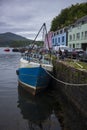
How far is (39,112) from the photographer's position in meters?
17.1

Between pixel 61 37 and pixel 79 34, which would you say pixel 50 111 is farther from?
pixel 61 37

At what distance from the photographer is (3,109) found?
55.9 ft

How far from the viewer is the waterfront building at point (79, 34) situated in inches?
1949

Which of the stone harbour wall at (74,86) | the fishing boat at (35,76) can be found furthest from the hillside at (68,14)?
the stone harbour wall at (74,86)

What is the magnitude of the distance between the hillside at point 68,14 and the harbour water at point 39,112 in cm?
5515

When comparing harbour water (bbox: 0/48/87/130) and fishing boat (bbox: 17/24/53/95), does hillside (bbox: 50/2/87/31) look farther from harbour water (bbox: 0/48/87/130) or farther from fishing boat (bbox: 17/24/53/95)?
harbour water (bbox: 0/48/87/130)

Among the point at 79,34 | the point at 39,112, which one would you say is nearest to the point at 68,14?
the point at 79,34

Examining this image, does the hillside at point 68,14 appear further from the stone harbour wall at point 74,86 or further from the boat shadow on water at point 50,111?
the boat shadow on water at point 50,111

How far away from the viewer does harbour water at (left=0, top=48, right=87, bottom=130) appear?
14.2 meters

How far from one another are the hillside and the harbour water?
55.2 m

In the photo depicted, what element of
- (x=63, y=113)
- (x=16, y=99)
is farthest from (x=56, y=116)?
(x=16, y=99)

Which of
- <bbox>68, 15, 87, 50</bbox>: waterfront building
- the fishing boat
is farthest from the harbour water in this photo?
<bbox>68, 15, 87, 50</bbox>: waterfront building

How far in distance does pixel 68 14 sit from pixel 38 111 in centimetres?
6522

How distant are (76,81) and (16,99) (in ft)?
19.1
